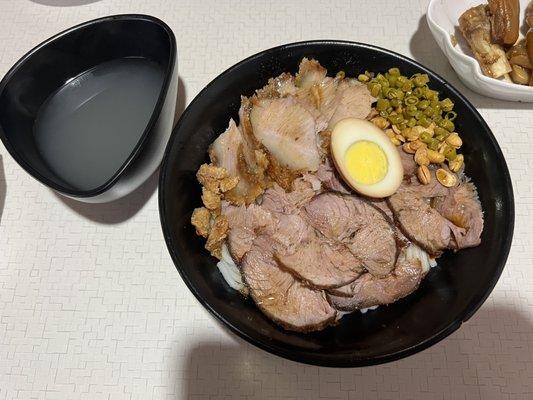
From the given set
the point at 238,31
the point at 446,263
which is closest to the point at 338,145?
the point at 446,263

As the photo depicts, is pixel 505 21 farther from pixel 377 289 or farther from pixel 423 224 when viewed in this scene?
pixel 377 289

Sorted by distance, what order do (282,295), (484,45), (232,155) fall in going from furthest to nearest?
(484,45) < (232,155) < (282,295)

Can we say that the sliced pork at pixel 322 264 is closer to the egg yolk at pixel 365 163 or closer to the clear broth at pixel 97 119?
the egg yolk at pixel 365 163

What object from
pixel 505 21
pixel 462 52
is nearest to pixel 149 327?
pixel 462 52

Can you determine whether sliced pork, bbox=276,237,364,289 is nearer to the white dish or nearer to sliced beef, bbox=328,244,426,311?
sliced beef, bbox=328,244,426,311

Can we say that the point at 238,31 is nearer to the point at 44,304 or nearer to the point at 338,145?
the point at 338,145

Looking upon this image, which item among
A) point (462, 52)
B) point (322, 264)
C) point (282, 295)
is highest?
point (462, 52)

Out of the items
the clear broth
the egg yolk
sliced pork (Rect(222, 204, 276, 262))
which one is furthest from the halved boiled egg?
the clear broth
